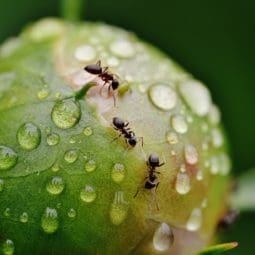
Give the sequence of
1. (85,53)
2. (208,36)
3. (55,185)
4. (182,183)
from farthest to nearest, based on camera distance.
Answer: (208,36), (85,53), (182,183), (55,185)

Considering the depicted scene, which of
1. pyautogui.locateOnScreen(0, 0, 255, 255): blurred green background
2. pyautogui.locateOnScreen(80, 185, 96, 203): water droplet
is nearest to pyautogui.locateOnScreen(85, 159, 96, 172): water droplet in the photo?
pyautogui.locateOnScreen(80, 185, 96, 203): water droplet

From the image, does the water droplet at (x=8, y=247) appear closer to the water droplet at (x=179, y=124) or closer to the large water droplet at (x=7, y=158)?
the large water droplet at (x=7, y=158)

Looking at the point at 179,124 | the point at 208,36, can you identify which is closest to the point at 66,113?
the point at 179,124

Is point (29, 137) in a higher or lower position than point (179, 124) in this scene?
lower

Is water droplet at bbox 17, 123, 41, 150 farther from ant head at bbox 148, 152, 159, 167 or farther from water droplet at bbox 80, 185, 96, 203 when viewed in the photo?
ant head at bbox 148, 152, 159, 167

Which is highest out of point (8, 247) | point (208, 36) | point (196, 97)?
point (208, 36)

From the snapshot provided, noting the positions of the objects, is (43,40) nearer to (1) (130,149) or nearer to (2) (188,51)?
(1) (130,149)

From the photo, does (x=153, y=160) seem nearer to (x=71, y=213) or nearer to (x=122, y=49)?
(x=71, y=213)

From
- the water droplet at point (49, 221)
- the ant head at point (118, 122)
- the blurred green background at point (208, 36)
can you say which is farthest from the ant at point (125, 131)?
the blurred green background at point (208, 36)
